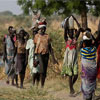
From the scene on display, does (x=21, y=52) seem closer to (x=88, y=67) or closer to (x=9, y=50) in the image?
(x=9, y=50)

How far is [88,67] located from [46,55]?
6.46ft

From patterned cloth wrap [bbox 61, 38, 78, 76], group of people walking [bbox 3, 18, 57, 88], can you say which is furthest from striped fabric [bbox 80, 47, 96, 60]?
group of people walking [bbox 3, 18, 57, 88]

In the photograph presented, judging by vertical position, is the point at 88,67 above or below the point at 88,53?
below

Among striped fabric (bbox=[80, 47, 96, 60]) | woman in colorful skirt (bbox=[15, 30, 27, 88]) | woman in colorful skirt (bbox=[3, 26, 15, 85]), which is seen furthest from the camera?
woman in colorful skirt (bbox=[3, 26, 15, 85])

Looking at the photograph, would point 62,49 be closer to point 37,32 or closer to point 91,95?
point 37,32

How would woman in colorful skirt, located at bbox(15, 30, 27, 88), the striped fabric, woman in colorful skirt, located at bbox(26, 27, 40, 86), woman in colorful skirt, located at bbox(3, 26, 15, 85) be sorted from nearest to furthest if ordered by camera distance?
the striped fabric < woman in colorful skirt, located at bbox(26, 27, 40, 86) < woman in colorful skirt, located at bbox(15, 30, 27, 88) < woman in colorful skirt, located at bbox(3, 26, 15, 85)

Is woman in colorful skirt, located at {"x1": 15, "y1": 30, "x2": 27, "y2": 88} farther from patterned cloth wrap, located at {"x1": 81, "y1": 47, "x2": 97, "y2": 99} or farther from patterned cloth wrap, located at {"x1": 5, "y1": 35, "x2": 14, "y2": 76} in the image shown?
Answer: patterned cloth wrap, located at {"x1": 81, "y1": 47, "x2": 97, "y2": 99}

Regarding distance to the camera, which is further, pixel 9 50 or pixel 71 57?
pixel 9 50

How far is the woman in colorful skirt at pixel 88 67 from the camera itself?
709cm

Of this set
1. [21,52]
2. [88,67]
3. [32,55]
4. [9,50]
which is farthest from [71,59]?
[9,50]

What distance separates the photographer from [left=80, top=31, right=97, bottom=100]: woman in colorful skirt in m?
7.09

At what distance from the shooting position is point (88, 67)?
7.09m

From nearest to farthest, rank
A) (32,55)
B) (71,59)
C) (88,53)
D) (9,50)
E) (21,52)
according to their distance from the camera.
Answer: (88,53) < (71,59) < (32,55) < (21,52) < (9,50)

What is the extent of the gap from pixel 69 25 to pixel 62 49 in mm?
3390
